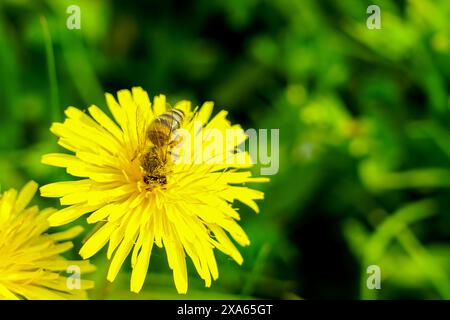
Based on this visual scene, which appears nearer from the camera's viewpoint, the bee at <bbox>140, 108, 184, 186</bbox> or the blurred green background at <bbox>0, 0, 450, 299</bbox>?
the bee at <bbox>140, 108, 184, 186</bbox>

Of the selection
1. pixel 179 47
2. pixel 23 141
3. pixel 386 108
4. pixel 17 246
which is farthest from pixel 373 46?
pixel 17 246

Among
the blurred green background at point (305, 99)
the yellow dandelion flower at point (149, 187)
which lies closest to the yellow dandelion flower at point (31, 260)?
the yellow dandelion flower at point (149, 187)

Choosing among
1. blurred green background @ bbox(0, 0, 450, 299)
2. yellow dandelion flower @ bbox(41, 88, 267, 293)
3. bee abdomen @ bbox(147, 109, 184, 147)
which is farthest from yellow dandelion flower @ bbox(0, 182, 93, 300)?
blurred green background @ bbox(0, 0, 450, 299)

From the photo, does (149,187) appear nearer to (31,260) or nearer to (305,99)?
(31,260)

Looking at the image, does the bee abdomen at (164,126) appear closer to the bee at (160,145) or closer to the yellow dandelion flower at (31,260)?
the bee at (160,145)

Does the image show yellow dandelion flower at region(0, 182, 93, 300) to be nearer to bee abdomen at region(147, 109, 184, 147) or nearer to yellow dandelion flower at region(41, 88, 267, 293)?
yellow dandelion flower at region(41, 88, 267, 293)

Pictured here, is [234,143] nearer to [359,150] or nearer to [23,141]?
[359,150]
